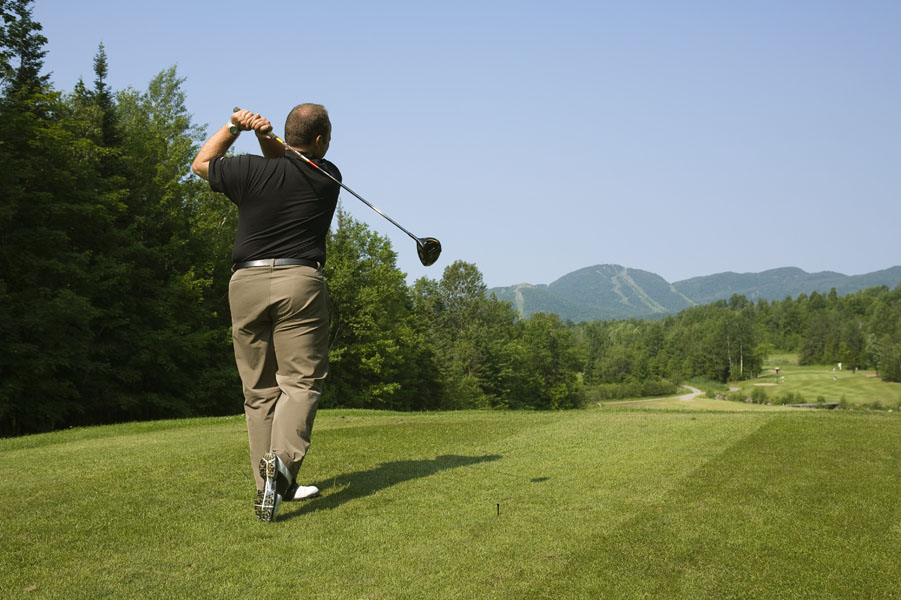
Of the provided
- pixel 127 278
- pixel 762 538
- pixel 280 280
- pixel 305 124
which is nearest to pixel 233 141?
pixel 305 124

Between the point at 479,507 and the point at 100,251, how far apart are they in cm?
2914

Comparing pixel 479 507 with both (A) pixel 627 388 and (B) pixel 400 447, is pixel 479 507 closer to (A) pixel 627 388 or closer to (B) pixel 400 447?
(B) pixel 400 447

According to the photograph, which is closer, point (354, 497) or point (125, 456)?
point (354, 497)

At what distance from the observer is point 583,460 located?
6504mm

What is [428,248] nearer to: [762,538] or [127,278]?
[762,538]

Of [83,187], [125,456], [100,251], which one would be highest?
[83,187]

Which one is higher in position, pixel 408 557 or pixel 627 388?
pixel 408 557

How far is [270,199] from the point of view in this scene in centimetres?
514

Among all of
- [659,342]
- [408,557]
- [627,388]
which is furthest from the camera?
[659,342]

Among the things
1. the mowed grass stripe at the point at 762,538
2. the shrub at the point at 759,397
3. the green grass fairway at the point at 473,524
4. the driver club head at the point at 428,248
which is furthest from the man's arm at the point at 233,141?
the shrub at the point at 759,397

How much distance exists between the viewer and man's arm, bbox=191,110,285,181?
17.1 ft

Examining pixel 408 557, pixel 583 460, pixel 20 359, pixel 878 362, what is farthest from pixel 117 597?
pixel 878 362

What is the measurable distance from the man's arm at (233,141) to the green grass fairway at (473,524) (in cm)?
251

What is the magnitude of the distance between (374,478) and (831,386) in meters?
143
